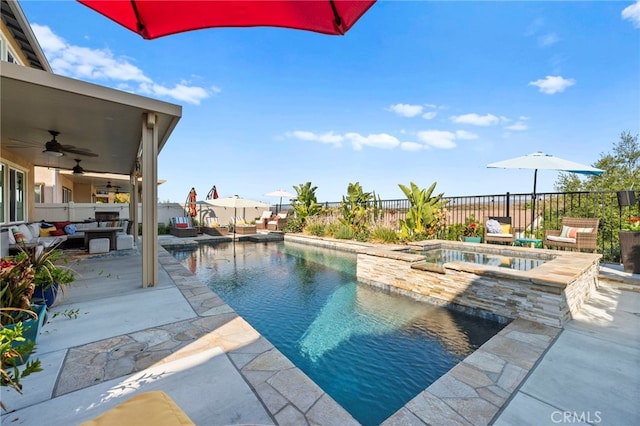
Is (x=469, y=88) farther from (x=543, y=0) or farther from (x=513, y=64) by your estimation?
(x=543, y=0)

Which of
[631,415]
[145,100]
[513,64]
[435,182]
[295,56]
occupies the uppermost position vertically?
[295,56]

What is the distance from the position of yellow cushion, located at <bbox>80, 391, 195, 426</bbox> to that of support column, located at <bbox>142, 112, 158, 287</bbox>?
3976 mm

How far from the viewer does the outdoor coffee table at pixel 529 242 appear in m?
6.81

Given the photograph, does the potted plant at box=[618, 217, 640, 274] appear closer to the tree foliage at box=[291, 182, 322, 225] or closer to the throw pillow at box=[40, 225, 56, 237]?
the tree foliage at box=[291, 182, 322, 225]

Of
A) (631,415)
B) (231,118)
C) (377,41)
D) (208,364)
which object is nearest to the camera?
(631,415)

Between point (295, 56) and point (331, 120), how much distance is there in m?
5.68

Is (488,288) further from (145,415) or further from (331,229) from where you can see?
(331,229)

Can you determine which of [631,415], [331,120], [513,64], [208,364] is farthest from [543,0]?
[331,120]

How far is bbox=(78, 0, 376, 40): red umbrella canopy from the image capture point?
1.55 m

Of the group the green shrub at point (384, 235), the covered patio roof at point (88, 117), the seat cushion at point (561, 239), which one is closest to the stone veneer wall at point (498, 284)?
the seat cushion at point (561, 239)

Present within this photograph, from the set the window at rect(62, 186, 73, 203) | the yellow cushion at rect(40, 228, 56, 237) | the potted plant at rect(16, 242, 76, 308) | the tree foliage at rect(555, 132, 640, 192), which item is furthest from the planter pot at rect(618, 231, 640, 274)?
the window at rect(62, 186, 73, 203)

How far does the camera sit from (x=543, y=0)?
5762mm

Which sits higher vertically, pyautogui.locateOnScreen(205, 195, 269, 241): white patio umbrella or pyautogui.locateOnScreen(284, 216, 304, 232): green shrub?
pyautogui.locateOnScreen(205, 195, 269, 241): white patio umbrella

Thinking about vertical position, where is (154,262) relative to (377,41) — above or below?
below
